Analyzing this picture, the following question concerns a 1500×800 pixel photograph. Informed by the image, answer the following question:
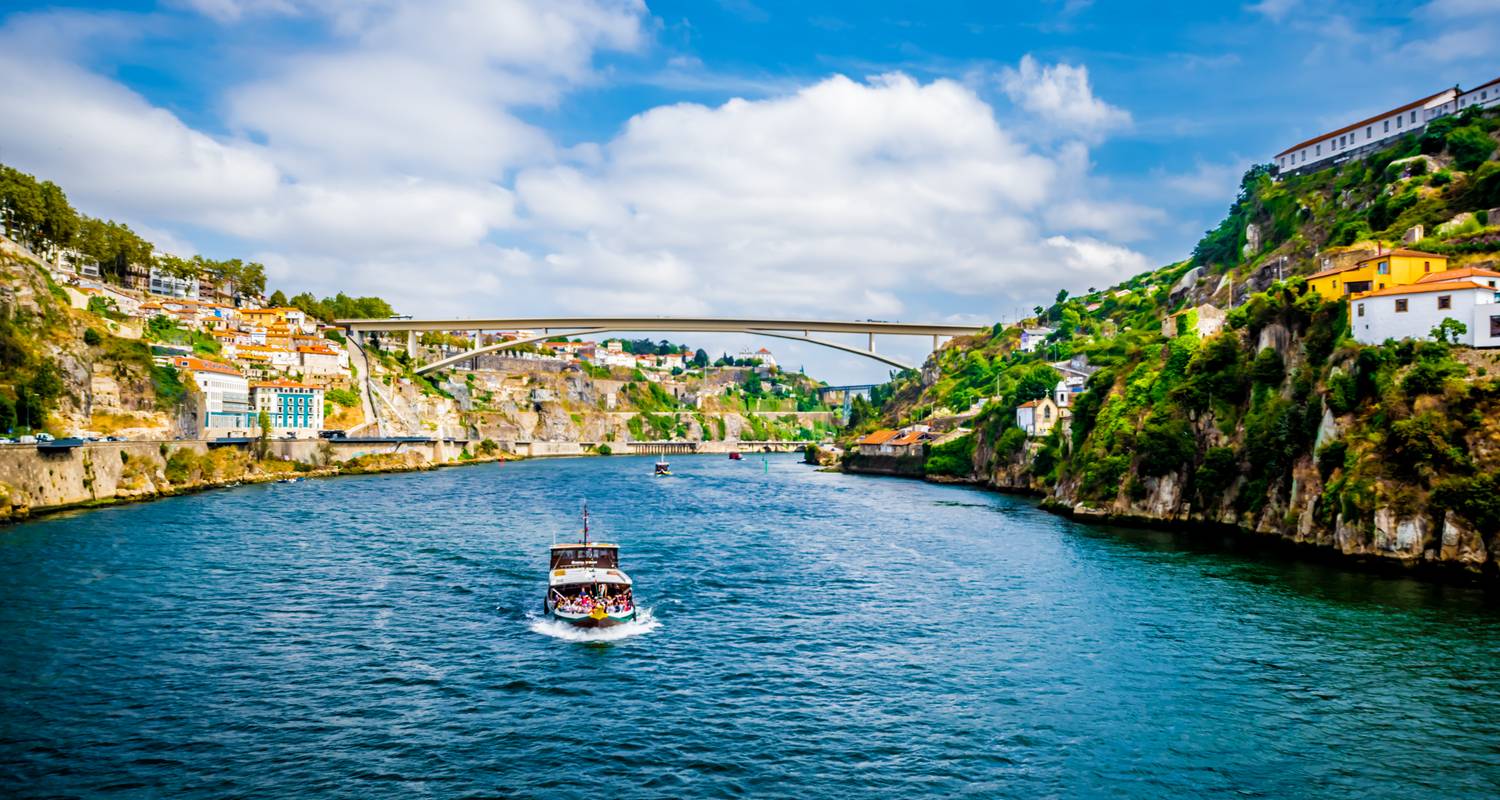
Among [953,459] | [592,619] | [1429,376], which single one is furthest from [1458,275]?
[953,459]

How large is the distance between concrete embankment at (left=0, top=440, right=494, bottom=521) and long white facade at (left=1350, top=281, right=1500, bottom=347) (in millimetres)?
70136

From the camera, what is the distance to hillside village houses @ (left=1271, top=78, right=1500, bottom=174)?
3034 inches

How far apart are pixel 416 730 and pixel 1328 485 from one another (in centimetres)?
3906

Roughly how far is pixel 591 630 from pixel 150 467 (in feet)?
179

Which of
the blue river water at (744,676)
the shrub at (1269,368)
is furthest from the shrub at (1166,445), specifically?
the blue river water at (744,676)

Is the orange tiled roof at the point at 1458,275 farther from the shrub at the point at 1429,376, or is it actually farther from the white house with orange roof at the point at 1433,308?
the shrub at the point at 1429,376

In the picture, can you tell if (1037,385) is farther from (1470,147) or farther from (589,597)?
(589,597)

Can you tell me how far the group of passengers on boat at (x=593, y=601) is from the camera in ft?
98.8

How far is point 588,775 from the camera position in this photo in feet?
60.4

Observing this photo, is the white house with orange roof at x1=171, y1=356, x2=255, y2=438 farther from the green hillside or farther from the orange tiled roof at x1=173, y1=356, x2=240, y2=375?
the green hillside

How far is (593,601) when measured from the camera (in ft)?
99.8

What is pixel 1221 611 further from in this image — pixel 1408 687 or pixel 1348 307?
pixel 1348 307

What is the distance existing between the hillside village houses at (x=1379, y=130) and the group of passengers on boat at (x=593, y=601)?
8312 centimetres

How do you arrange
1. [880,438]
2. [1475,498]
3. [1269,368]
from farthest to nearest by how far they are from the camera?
[880,438]
[1269,368]
[1475,498]
